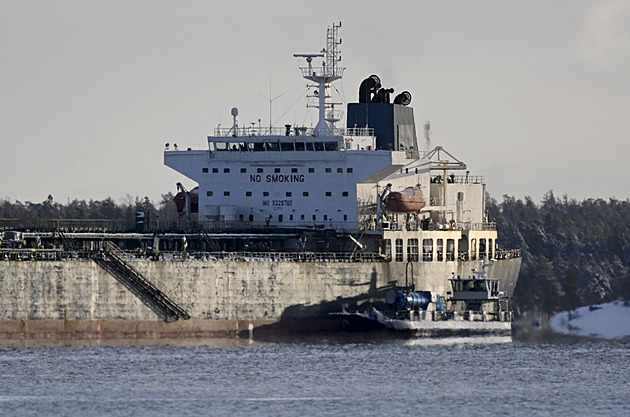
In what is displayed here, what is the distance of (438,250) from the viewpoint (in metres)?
95.7

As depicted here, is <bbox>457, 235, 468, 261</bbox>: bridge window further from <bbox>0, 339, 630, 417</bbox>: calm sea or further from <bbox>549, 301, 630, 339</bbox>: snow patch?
<bbox>0, 339, 630, 417</bbox>: calm sea

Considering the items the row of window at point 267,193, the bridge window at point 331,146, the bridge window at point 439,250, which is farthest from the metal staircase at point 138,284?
the bridge window at point 439,250

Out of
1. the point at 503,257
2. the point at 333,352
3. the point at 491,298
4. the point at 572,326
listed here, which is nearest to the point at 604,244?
the point at 572,326

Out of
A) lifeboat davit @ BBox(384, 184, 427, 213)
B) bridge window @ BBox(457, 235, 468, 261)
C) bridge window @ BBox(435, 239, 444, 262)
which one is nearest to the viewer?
lifeboat davit @ BBox(384, 184, 427, 213)

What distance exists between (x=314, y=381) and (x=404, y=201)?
25.4 meters

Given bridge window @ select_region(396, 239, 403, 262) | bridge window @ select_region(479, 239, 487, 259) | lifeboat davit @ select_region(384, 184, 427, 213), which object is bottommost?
bridge window @ select_region(396, 239, 403, 262)

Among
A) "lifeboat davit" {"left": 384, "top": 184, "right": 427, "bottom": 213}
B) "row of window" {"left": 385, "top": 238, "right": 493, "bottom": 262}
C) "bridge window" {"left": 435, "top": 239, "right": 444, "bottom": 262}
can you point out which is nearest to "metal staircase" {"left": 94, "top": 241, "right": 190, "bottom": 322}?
"row of window" {"left": 385, "top": 238, "right": 493, "bottom": 262}

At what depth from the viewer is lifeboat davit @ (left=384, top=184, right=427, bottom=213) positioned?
95062 millimetres

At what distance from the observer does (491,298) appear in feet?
299

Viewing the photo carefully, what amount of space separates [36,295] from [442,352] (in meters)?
17.8

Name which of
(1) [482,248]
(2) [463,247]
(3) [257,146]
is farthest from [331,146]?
(1) [482,248]

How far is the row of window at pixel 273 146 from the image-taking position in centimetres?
9544

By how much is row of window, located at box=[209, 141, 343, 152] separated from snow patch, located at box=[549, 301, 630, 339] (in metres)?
17.5

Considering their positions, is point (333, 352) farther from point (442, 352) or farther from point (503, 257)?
point (503, 257)
